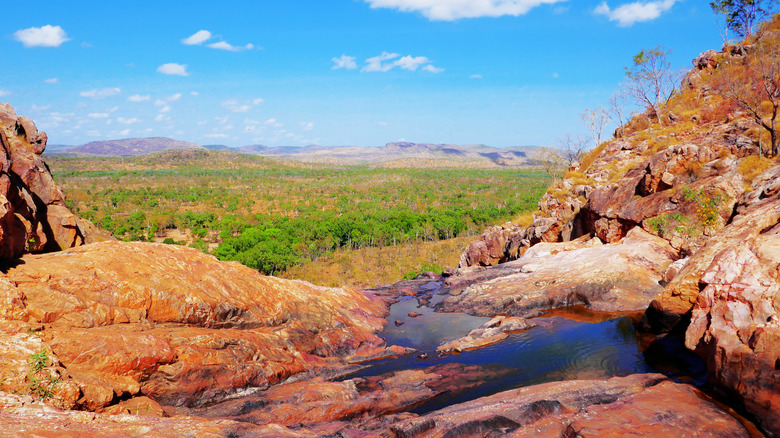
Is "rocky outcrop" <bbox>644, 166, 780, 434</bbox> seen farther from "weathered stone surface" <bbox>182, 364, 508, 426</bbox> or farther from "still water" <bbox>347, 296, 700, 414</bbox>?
"weathered stone surface" <bbox>182, 364, 508, 426</bbox>

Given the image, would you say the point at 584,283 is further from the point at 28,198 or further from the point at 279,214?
the point at 279,214

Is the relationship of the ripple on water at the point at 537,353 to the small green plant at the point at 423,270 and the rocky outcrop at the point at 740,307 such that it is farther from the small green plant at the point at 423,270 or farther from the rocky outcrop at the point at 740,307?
the small green plant at the point at 423,270

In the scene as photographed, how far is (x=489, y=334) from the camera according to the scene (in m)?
20.9

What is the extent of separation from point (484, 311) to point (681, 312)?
10866 mm

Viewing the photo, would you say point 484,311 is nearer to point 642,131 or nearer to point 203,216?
point 642,131

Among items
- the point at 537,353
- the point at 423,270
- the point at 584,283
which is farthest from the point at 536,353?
the point at 423,270

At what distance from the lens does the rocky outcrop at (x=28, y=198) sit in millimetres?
13266

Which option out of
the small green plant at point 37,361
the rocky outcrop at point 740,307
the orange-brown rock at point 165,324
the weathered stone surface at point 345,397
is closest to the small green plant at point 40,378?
the small green plant at point 37,361

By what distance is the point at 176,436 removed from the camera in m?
8.85

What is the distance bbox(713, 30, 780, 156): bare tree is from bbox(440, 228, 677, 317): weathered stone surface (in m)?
9.06

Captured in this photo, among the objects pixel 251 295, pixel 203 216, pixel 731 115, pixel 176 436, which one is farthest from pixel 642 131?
pixel 203 216

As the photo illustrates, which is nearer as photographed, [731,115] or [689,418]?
[689,418]

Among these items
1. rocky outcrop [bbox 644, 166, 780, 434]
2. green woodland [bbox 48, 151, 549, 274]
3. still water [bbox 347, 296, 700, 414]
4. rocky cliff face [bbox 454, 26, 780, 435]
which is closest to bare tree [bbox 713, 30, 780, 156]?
rocky cliff face [bbox 454, 26, 780, 435]

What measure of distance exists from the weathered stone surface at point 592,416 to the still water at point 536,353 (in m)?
3.45
